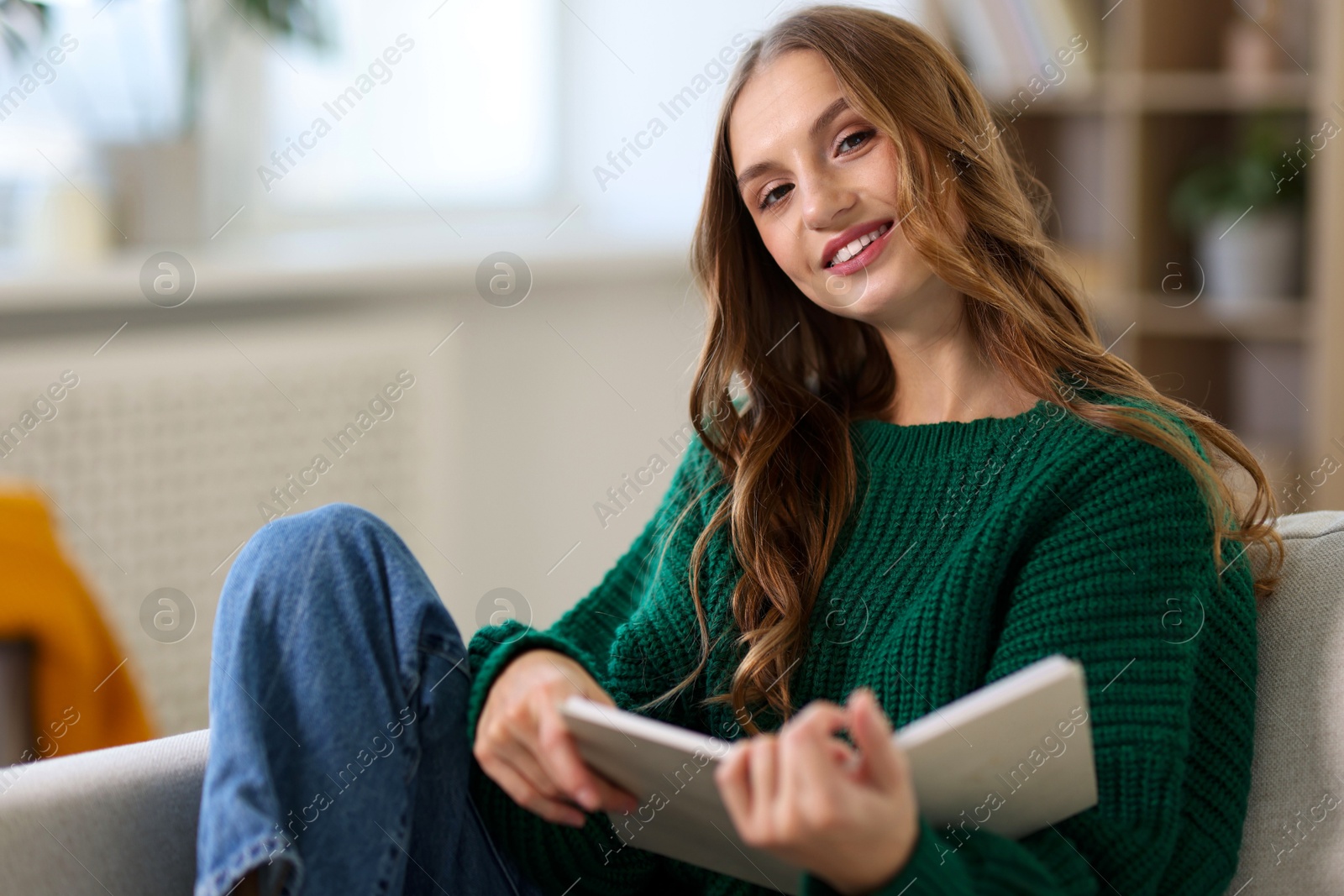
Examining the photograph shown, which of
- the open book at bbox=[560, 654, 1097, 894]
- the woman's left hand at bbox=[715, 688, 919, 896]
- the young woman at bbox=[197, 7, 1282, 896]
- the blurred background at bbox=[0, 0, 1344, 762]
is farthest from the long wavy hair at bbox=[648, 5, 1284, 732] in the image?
the blurred background at bbox=[0, 0, 1344, 762]

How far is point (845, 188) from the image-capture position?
1.09 m

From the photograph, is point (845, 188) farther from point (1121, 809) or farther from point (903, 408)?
point (1121, 809)

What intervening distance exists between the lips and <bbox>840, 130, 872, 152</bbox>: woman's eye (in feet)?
0.21

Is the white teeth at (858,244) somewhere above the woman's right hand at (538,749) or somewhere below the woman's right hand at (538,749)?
A: above

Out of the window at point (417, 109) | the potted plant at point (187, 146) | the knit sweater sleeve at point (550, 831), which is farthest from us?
the window at point (417, 109)

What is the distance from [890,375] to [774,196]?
210 mm

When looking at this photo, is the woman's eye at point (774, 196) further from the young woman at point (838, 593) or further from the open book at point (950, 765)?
the open book at point (950, 765)

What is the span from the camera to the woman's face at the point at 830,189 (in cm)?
108

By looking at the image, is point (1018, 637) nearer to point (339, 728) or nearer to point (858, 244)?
point (858, 244)

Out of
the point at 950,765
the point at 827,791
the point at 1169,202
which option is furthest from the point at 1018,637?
Result: the point at 1169,202

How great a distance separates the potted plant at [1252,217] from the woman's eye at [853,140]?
5.79 feet

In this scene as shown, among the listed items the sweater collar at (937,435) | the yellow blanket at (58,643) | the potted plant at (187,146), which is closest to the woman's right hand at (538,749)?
the sweater collar at (937,435)

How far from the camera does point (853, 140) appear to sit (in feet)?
3.61

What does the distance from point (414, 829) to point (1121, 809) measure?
0.49m
